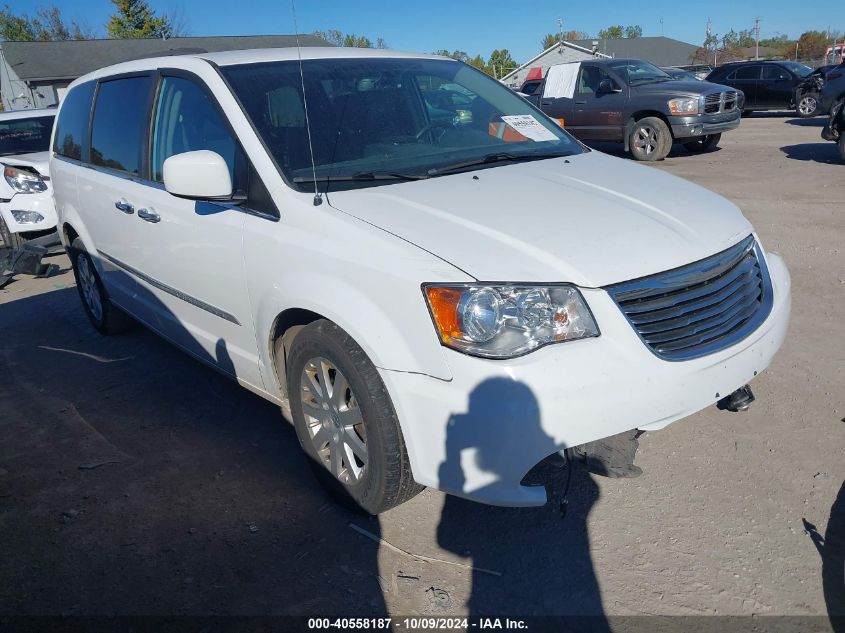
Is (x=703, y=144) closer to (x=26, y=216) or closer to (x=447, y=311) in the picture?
(x=26, y=216)

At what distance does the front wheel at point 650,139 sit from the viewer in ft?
41.2

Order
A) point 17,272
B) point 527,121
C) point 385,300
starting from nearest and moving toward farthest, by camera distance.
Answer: point 385,300 < point 527,121 < point 17,272

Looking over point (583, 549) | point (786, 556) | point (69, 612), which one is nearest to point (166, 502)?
point (69, 612)

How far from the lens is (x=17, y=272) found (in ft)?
24.9

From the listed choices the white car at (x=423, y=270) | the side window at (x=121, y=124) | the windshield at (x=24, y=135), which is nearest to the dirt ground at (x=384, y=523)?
the white car at (x=423, y=270)

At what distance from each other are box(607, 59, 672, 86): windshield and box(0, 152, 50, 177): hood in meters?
9.76

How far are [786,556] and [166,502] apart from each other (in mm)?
2650

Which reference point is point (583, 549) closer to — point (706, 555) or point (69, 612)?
point (706, 555)

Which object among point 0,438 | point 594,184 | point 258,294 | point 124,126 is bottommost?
point 0,438

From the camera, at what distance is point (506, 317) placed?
2375mm

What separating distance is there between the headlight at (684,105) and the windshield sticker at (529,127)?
9.34 m

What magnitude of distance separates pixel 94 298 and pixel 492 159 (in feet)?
11.9

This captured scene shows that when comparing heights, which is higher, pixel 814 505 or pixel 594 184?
pixel 594 184

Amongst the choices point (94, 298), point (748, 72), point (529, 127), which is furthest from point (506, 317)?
point (748, 72)
